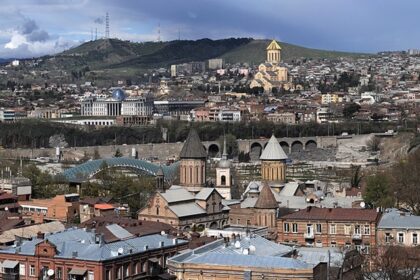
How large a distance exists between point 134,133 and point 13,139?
16.1m

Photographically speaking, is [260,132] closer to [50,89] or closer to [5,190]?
[5,190]

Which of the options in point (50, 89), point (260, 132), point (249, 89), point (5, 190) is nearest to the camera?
point (5, 190)

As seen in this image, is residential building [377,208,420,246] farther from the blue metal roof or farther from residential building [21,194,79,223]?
the blue metal roof

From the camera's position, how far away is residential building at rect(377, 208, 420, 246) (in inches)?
1252

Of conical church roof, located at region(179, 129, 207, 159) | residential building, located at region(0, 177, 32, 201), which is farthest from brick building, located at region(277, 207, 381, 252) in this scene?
residential building, located at region(0, 177, 32, 201)

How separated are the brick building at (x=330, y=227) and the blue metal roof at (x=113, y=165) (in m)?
23.0

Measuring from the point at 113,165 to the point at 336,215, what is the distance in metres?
32.0

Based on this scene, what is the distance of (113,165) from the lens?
208 feet

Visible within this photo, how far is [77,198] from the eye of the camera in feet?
143

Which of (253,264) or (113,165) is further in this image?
(113,165)

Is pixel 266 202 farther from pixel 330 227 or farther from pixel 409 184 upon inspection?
pixel 409 184

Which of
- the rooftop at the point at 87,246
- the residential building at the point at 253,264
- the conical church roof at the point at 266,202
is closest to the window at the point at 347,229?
the conical church roof at the point at 266,202

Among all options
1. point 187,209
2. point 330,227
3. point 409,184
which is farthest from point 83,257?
point 409,184

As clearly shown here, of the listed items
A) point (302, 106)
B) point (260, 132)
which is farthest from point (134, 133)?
point (302, 106)
